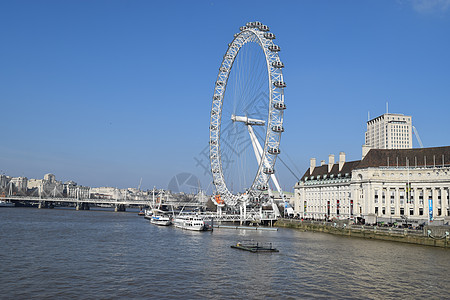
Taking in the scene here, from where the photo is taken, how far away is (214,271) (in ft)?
107

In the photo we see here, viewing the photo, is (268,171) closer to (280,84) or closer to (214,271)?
(280,84)

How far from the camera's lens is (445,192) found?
68.6 metres

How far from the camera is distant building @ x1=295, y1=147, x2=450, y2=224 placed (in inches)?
2736

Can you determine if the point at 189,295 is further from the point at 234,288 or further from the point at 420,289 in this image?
the point at 420,289

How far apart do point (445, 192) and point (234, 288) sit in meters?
53.0

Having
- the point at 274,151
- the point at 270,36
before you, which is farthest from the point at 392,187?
the point at 270,36

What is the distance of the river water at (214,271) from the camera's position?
85.3 ft

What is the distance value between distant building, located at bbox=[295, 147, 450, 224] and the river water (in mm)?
23521

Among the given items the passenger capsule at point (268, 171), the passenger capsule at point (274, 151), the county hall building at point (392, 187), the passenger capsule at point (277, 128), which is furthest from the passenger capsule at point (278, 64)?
the county hall building at point (392, 187)

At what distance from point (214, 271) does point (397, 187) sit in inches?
1963

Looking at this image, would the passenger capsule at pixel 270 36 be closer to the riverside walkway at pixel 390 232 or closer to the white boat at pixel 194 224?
the riverside walkway at pixel 390 232

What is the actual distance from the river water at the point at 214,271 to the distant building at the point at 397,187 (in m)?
23.5

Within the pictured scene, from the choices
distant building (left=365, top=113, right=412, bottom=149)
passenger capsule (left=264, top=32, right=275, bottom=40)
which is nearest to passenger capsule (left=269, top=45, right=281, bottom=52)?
passenger capsule (left=264, top=32, right=275, bottom=40)

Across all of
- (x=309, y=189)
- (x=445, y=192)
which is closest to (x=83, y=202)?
(x=309, y=189)
